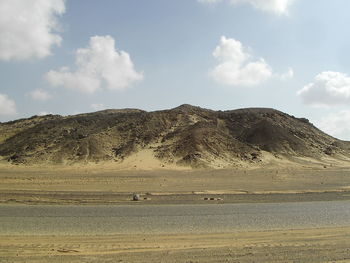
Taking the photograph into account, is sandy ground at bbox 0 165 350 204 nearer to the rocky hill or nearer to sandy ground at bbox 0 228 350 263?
the rocky hill

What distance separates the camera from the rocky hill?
165ft

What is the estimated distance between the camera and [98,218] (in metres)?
17.7

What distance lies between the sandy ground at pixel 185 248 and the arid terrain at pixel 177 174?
1.1 inches

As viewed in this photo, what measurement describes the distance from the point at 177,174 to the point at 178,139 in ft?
46.1

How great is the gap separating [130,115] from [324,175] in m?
30.6

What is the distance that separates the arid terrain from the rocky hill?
16 cm

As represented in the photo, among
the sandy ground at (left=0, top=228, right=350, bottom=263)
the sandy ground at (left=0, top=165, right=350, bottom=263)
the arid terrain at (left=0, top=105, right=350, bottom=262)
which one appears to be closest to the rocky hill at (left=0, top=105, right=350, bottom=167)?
the arid terrain at (left=0, top=105, right=350, bottom=262)

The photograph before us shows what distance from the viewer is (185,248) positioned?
Answer: 38.1 feet

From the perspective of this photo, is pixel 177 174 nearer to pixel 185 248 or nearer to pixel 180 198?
pixel 180 198

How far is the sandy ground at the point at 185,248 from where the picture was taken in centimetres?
1038

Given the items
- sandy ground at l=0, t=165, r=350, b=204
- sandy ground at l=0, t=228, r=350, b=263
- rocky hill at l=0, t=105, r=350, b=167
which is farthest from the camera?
rocky hill at l=0, t=105, r=350, b=167

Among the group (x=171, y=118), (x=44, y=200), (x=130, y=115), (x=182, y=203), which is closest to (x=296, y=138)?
(x=171, y=118)

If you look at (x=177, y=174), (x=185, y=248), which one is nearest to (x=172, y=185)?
(x=177, y=174)

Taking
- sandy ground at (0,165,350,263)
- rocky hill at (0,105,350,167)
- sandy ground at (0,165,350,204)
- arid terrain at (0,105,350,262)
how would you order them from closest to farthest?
sandy ground at (0,165,350,263)
arid terrain at (0,105,350,262)
sandy ground at (0,165,350,204)
rocky hill at (0,105,350,167)
